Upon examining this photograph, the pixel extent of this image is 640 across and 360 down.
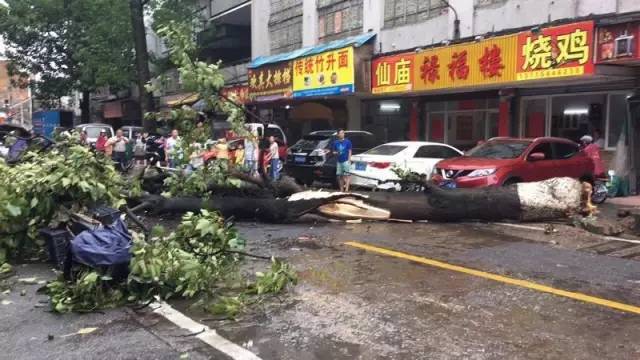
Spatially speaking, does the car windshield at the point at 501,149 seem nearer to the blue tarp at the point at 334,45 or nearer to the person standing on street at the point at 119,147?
the blue tarp at the point at 334,45

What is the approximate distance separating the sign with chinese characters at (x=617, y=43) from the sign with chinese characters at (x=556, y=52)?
197mm

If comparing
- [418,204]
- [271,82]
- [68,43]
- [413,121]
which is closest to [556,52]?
[418,204]

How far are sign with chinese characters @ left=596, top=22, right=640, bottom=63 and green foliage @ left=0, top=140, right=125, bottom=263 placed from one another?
403 inches

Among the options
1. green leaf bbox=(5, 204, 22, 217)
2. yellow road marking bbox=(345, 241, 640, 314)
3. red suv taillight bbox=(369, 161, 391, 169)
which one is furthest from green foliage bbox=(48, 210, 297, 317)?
red suv taillight bbox=(369, 161, 391, 169)

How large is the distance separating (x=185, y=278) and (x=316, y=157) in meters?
11.1

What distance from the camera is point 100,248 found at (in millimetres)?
5719

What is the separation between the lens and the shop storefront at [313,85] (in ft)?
67.1

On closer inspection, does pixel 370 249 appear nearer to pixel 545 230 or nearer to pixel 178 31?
pixel 545 230

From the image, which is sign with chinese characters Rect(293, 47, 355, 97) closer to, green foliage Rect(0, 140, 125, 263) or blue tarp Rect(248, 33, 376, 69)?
blue tarp Rect(248, 33, 376, 69)

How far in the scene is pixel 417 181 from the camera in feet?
37.1

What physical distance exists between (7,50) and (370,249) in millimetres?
36943

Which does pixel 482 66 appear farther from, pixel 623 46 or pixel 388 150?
pixel 623 46

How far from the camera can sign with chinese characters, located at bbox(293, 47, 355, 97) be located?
2030cm

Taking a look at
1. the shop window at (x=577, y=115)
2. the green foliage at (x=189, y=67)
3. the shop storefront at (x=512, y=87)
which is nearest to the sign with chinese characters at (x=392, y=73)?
the shop storefront at (x=512, y=87)
